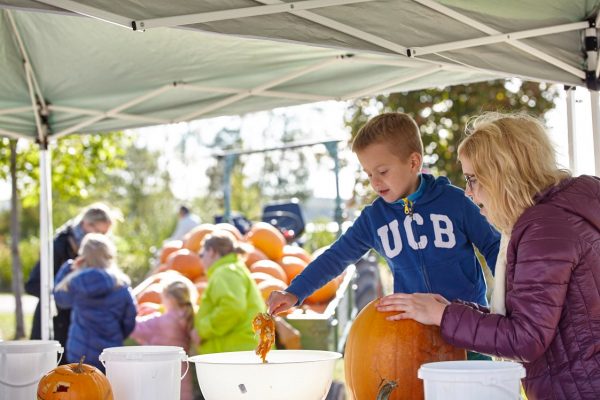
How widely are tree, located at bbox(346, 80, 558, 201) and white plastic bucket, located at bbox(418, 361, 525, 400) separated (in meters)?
9.46

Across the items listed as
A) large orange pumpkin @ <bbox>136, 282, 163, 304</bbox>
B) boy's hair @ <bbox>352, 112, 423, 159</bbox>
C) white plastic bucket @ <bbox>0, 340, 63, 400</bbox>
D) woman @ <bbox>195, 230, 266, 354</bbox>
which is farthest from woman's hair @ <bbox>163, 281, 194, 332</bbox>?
white plastic bucket @ <bbox>0, 340, 63, 400</bbox>

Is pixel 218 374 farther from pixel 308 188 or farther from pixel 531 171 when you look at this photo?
pixel 308 188

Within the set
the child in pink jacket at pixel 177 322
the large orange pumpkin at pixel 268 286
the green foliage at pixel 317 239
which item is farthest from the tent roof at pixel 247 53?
the green foliage at pixel 317 239

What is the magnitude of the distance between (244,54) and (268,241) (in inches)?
128

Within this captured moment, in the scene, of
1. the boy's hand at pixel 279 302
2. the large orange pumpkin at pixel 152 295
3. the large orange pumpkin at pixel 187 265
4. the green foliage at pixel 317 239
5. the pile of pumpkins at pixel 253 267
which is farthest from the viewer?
the green foliage at pixel 317 239

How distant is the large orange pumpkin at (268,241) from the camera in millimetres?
8008

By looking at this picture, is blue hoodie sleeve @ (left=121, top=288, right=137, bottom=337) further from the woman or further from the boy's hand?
the boy's hand

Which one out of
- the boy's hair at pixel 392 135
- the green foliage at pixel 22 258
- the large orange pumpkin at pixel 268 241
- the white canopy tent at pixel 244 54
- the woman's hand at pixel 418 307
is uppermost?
the white canopy tent at pixel 244 54

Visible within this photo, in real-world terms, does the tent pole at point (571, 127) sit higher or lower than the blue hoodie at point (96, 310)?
higher

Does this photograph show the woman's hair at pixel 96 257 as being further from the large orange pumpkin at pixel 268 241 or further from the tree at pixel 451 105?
the tree at pixel 451 105

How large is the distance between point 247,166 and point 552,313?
34117mm

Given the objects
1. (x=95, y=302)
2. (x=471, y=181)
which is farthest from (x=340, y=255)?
(x=95, y=302)

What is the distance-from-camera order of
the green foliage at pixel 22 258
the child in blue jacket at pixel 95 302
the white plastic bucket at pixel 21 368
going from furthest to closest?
Answer: the green foliage at pixel 22 258 → the child in blue jacket at pixel 95 302 → the white plastic bucket at pixel 21 368

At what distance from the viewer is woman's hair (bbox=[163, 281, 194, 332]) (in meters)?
6.16
